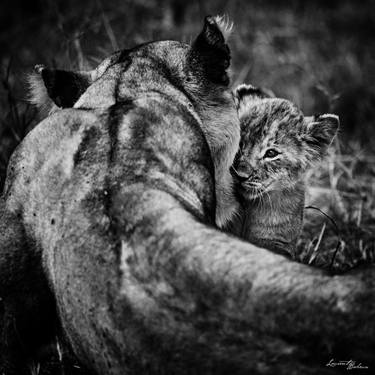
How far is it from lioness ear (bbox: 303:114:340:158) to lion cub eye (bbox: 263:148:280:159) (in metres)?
0.25

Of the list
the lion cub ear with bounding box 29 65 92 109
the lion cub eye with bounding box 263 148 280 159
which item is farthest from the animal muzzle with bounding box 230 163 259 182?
the lion cub ear with bounding box 29 65 92 109

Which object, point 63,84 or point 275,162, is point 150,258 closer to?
point 63,84

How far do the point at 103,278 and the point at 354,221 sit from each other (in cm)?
324

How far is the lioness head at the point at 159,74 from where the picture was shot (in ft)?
9.91

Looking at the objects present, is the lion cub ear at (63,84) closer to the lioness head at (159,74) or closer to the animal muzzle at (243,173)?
the lioness head at (159,74)

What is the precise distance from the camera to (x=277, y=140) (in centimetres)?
434

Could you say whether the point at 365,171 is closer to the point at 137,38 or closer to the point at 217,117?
the point at 137,38

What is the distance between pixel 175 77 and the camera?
10.3ft

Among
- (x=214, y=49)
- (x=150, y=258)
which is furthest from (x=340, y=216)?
(x=150, y=258)

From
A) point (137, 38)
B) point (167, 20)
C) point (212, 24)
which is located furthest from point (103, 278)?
point (167, 20)

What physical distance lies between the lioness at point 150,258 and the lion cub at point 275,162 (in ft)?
3.10

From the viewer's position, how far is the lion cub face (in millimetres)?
4168

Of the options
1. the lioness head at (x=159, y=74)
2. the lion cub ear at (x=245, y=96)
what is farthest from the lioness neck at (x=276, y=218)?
the lioness head at (x=159, y=74)

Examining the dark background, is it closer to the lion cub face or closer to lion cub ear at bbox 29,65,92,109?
the lion cub face
